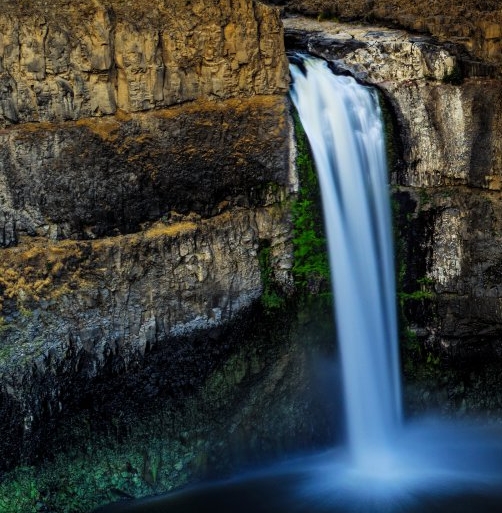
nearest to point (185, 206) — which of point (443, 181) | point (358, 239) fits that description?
point (358, 239)

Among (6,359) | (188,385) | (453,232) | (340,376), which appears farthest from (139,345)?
(453,232)

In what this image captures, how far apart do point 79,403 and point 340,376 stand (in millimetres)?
3224

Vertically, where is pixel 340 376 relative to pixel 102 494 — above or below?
above

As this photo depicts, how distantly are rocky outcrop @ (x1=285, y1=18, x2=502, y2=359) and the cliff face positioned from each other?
160 cm

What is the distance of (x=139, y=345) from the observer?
9.52 metres

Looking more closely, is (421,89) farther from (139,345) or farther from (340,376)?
(139,345)

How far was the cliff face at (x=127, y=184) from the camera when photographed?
28.7ft

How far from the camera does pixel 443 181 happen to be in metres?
10.8

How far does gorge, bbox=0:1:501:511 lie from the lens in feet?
28.9

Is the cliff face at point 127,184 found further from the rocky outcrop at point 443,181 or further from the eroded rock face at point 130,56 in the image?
the rocky outcrop at point 443,181

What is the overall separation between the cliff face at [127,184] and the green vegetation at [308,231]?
5.5 inches

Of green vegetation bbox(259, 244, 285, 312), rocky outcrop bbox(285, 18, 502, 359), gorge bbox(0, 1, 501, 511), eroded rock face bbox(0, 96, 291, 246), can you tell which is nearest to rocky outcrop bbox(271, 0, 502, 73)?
gorge bbox(0, 1, 501, 511)

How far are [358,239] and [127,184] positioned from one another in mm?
2881

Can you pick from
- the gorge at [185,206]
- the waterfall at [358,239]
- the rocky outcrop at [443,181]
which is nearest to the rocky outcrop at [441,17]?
the gorge at [185,206]
